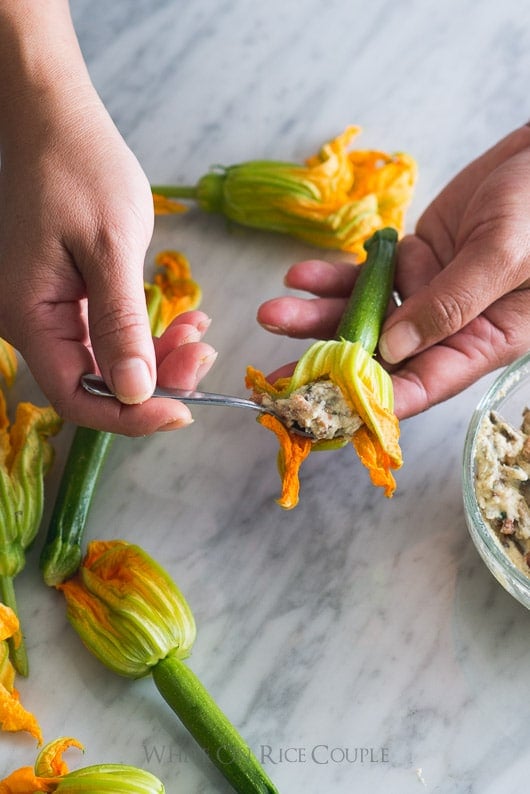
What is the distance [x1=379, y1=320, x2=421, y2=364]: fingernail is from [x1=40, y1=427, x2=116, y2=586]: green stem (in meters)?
0.42

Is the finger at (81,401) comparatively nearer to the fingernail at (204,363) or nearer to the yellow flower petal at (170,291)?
the fingernail at (204,363)

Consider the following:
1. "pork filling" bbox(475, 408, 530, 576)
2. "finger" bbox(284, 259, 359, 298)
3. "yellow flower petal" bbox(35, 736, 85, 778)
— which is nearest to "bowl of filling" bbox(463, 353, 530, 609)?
"pork filling" bbox(475, 408, 530, 576)

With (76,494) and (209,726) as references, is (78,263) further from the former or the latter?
(209,726)

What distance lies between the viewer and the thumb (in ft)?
3.74

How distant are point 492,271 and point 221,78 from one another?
742mm

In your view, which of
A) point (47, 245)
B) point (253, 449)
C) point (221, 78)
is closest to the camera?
point (47, 245)

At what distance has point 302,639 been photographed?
135 centimetres

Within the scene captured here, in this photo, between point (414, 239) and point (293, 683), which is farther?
point (414, 239)

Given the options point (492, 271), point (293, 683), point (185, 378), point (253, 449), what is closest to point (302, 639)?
point (293, 683)

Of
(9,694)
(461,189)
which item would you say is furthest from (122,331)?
(461,189)

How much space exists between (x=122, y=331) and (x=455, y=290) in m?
0.48

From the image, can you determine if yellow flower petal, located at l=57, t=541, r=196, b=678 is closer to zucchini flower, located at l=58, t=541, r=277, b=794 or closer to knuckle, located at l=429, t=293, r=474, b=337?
zucchini flower, located at l=58, t=541, r=277, b=794

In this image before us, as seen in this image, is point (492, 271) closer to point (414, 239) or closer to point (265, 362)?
point (414, 239)

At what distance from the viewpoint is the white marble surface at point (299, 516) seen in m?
1.29
